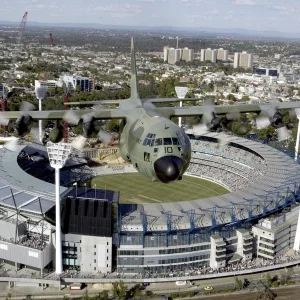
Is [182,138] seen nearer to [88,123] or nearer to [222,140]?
[88,123]

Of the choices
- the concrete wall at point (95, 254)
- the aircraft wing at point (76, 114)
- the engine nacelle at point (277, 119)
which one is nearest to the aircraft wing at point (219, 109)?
the engine nacelle at point (277, 119)

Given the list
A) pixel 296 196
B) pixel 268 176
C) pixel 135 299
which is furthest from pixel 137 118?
pixel 268 176

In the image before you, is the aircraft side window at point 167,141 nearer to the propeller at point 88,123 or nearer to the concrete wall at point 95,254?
the propeller at point 88,123

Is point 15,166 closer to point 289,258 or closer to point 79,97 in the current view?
point 289,258

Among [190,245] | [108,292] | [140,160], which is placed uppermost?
[140,160]

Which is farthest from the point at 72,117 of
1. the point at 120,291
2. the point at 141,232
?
the point at 120,291

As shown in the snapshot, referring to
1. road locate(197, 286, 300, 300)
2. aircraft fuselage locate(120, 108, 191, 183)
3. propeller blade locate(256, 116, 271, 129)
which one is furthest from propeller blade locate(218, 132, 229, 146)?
aircraft fuselage locate(120, 108, 191, 183)
